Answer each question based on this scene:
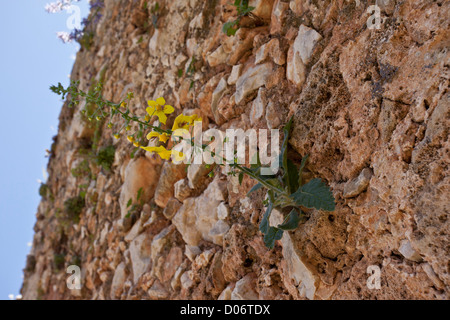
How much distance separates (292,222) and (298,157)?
1.05 ft

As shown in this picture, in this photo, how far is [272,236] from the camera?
52.8 inches

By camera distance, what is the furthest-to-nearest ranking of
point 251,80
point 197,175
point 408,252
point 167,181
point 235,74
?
point 167,181 < point 197,175 < point 235,74 < point 251,80 < point 408,252

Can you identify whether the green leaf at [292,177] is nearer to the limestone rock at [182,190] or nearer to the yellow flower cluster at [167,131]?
the yellow flower cluster at [167,131]

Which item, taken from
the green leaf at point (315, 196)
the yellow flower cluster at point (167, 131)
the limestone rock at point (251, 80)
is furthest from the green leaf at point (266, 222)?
the limestone rock at point (251, 80)

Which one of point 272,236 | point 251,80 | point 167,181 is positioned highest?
point 251,80

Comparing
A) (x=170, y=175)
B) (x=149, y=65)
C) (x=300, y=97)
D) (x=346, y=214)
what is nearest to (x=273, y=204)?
(x=346, y=214)

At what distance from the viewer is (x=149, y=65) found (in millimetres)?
3246

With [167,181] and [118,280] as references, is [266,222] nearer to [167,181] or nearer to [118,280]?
[167,181]

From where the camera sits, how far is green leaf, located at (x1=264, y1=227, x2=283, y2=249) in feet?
4.37

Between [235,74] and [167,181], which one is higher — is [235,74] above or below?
above

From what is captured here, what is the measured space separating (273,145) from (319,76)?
1.20 ft

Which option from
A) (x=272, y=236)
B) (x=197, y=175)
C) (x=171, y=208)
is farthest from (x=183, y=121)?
(x=171, y=208)

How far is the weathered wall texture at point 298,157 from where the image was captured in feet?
3.40

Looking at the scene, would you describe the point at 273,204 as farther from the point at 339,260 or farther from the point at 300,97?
the point at 300,97
